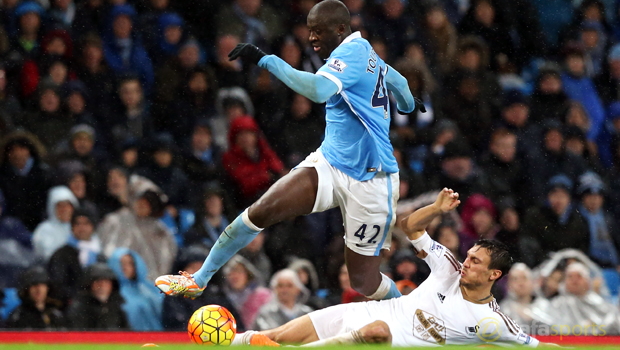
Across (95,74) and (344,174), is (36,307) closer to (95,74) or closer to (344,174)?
(95,74)

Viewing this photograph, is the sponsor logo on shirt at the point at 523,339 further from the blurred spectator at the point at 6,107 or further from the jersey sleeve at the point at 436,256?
the blurred spectator at the point at 6,107

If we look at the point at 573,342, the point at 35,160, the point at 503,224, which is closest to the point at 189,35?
the point at 35,160

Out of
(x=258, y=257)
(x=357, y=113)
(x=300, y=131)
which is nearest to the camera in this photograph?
(x=357, y=113)

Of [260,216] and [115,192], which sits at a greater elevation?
[115,192]

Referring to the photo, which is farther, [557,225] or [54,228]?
[557,225]

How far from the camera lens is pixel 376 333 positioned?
5809 mm

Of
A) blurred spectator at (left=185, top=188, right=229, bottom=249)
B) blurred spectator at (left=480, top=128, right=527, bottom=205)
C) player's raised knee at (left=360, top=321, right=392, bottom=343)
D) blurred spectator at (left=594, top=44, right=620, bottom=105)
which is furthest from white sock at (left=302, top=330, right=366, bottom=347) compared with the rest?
blurred spectator at (left=594, top=44, right=620, bottom=105)

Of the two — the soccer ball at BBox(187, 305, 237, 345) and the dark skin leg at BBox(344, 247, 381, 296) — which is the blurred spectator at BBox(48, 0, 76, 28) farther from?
the dark skin leg at BBox(344, 247, 381, 296)

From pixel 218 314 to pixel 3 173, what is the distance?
12.2 feet

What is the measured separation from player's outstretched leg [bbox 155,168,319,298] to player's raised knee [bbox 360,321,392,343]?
0.93 metres

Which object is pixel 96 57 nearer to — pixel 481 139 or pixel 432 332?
pixel 481 139

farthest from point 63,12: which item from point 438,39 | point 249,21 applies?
point 438,39

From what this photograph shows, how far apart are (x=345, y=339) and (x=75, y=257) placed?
3.08m

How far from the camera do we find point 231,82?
9453mm
